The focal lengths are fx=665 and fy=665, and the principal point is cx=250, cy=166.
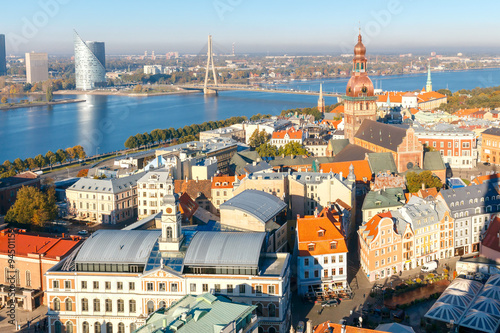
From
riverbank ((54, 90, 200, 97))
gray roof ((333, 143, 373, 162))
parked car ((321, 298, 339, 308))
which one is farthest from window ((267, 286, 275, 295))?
riverbank ((54, 90, 200, 97))

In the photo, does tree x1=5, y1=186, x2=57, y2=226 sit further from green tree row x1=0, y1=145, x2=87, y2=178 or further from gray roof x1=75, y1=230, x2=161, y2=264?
green tree row x1=0, y1=145, x2=87, y2=178

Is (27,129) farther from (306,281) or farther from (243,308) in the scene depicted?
(243,308)

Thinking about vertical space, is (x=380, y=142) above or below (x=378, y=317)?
above

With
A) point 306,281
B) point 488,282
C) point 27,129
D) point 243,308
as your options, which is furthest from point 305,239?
point 27,129

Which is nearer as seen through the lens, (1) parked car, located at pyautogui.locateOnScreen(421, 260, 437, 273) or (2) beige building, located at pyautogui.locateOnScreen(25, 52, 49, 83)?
(1) parked car, located at pyautogui.locateOnScreen(421, 260, 437, 273)

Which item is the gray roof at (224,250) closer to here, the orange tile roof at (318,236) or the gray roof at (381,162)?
the orange tile roof at (318,236)
